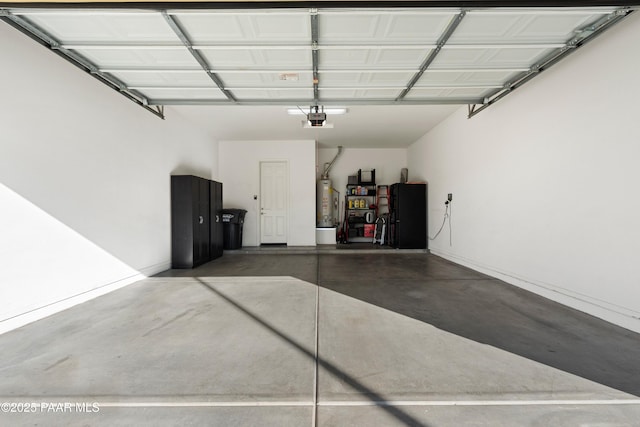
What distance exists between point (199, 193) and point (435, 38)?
475cm

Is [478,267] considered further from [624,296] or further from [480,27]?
[480,27]

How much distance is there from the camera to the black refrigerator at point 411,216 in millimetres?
6836

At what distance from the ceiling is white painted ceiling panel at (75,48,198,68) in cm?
1

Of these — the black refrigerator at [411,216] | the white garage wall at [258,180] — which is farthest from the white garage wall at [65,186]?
the black refrigerator at [411,216]

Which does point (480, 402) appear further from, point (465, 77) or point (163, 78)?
point (163, 78)

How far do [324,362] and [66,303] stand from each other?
10.3 feet

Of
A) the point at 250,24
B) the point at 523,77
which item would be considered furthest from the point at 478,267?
the point at 250,24

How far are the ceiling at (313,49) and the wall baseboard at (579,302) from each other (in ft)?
9.05

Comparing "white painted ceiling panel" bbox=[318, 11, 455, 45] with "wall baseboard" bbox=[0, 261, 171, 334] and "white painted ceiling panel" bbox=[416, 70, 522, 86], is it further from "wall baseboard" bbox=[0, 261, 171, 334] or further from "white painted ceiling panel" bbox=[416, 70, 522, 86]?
"wall baseboard" bbox=[0, 261, 171, 334]

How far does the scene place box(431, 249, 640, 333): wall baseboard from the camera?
7.84 feet

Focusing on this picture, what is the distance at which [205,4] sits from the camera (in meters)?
2.11

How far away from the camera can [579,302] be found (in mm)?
2850

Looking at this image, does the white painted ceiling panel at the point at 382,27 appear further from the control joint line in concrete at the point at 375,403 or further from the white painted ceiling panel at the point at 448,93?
the control joint line in concrete at the point at 375,403

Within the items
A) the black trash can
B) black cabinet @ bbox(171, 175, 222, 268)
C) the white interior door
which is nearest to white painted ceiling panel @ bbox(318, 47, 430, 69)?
black cabinet @ bbox(171, 175, 222, 268)
